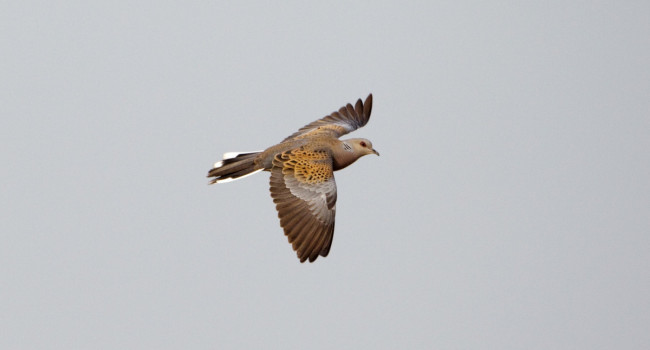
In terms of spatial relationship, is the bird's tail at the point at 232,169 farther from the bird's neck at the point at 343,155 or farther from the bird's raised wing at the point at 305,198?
the bird's neck at the point at 343,155

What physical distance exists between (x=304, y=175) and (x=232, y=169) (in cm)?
114

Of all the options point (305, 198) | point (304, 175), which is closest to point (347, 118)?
point (304, 175)

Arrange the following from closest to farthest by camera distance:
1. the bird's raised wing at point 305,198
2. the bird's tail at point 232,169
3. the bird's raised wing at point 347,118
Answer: the bird's raised wing at point 305,198
the bird's tail at point 232,169
the bird's raised wing at point 347,118

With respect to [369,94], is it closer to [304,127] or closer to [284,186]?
[304,127]

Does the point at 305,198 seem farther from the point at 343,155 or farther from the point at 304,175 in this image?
the point at 343,155

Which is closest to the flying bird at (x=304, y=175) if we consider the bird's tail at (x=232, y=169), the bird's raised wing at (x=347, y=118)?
the bird's tail at (x=232, y=169)

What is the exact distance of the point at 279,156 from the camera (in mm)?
12867

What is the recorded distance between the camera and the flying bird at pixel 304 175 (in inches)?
471

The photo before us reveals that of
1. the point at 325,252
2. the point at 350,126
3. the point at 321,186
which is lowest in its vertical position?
the point at 325,252

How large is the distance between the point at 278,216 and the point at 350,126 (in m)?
3.38

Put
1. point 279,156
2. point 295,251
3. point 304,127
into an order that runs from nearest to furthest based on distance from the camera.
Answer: point 295,251 → point 279,156 → point 304,127

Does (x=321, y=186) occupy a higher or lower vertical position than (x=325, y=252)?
higher

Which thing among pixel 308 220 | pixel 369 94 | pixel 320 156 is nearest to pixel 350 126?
pixel 369 94

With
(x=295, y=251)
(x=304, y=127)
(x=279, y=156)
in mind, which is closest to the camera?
(x=295, y=251)
